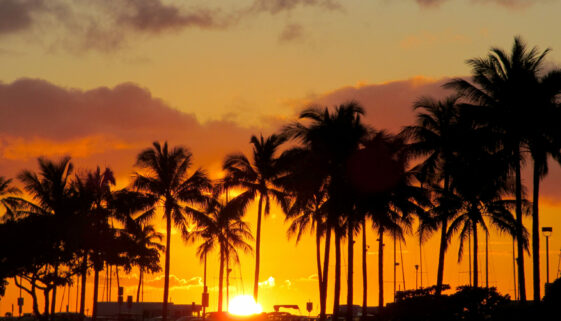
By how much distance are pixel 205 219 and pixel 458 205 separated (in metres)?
20.6

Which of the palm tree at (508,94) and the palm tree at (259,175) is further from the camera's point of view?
the palm tree at (259,175)

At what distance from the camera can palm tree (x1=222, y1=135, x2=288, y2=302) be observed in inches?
2985

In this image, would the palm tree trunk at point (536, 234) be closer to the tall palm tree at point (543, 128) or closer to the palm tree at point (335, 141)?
the tall palm tree at point (543, 128)

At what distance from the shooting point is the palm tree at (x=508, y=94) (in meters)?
48.9

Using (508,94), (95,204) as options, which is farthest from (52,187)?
(508,94)

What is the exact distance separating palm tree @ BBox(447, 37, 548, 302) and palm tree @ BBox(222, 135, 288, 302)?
27.4m

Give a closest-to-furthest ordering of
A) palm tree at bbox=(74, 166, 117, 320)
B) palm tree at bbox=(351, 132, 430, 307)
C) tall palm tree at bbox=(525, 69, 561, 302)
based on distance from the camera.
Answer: tall palm tree at bbox=(525, 69, 561, 302) < palm tree at bbox=(351, 132, 430, 307) < palm tree at bbox=(74, 166, 117, 320)

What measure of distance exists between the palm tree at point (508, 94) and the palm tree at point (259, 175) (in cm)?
2745

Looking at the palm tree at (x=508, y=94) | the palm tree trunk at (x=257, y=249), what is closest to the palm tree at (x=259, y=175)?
the palm tree trunk at (x=257, y=249)

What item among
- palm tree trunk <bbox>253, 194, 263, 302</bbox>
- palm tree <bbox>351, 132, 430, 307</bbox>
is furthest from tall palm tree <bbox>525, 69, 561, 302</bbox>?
palm tree trunk <bbox>253, 194, 263, 302</bbox>

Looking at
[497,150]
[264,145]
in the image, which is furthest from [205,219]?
[497,150]

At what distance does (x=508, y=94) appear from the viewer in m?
49.2

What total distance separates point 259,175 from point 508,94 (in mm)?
30873

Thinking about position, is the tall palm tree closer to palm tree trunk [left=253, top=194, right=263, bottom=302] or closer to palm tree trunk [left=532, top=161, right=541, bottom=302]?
palm tree trunk [left=532, top=161, right=541, bottom=302]
